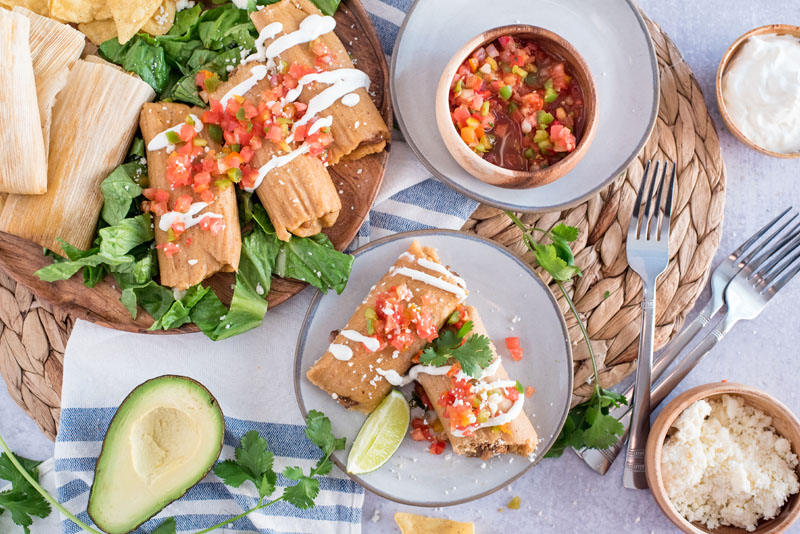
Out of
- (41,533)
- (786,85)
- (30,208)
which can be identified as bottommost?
(41,533)

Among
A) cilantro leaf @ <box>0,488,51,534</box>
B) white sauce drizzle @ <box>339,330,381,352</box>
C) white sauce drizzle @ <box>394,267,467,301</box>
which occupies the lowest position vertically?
cilantro leaf @ <box>0,488,51,534</box>

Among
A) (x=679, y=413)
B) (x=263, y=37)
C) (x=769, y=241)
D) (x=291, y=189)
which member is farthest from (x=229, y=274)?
(x=769, y=241)

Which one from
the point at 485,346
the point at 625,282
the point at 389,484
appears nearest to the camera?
the point at 485,346

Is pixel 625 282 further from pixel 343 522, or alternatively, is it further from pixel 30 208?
pixel 30 208

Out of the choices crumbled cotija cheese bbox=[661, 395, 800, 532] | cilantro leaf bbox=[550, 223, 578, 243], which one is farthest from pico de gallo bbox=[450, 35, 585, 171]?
crumbled cotija cheese bbox=[661, 395, 800, 532]

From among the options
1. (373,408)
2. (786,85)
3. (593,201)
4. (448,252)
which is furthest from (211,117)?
(786,85)

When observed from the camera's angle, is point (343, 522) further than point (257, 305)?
Yes

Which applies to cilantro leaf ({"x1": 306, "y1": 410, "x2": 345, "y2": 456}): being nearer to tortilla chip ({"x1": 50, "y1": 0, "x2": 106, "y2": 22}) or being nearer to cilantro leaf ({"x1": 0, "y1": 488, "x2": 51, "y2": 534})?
cilantro leaf ({"x1": 0, "y1": 488, "x2": 51, "y2": 534})

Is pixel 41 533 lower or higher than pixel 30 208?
lower

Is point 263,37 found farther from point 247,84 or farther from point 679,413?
point 679,413
